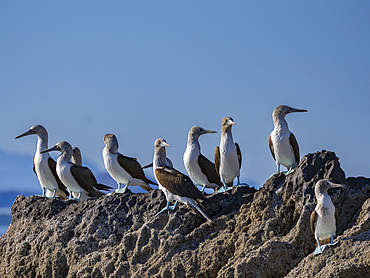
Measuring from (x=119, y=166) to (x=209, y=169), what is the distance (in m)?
1.90

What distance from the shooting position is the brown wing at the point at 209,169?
1316 cm

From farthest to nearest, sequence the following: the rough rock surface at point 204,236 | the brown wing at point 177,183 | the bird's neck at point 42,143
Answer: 1. the bird's neck at point 42,143
2. the brown wing at point 177,183
3. the rough rock surface at point 204,236

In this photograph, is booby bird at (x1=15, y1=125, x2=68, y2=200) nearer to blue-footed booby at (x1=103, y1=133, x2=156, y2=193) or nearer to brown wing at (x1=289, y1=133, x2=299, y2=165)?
blue-footed booby at (x1=103, y1=133, x2=156, y2=193)

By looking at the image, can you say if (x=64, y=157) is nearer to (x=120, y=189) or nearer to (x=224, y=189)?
(x=120, y=189)

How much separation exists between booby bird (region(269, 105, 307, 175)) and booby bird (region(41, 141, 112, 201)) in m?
4.25

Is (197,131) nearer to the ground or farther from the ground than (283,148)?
farther from the ground

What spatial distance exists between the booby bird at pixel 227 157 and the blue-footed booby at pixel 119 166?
1.92 m

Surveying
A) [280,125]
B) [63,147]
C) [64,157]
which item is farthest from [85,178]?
[280,125]

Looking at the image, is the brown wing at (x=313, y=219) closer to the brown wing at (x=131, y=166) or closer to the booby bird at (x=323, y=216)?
the booby bird at (x=323, y=216)

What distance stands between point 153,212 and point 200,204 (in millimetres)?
922

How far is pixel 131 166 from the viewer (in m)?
13.8

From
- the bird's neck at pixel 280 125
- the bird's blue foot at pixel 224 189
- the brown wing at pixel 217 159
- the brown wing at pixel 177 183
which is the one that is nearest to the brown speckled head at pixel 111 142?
the brown wing at pixel 177 183

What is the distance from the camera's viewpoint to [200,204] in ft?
38.3

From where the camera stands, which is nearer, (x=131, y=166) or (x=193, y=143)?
(x=193, y=143)
